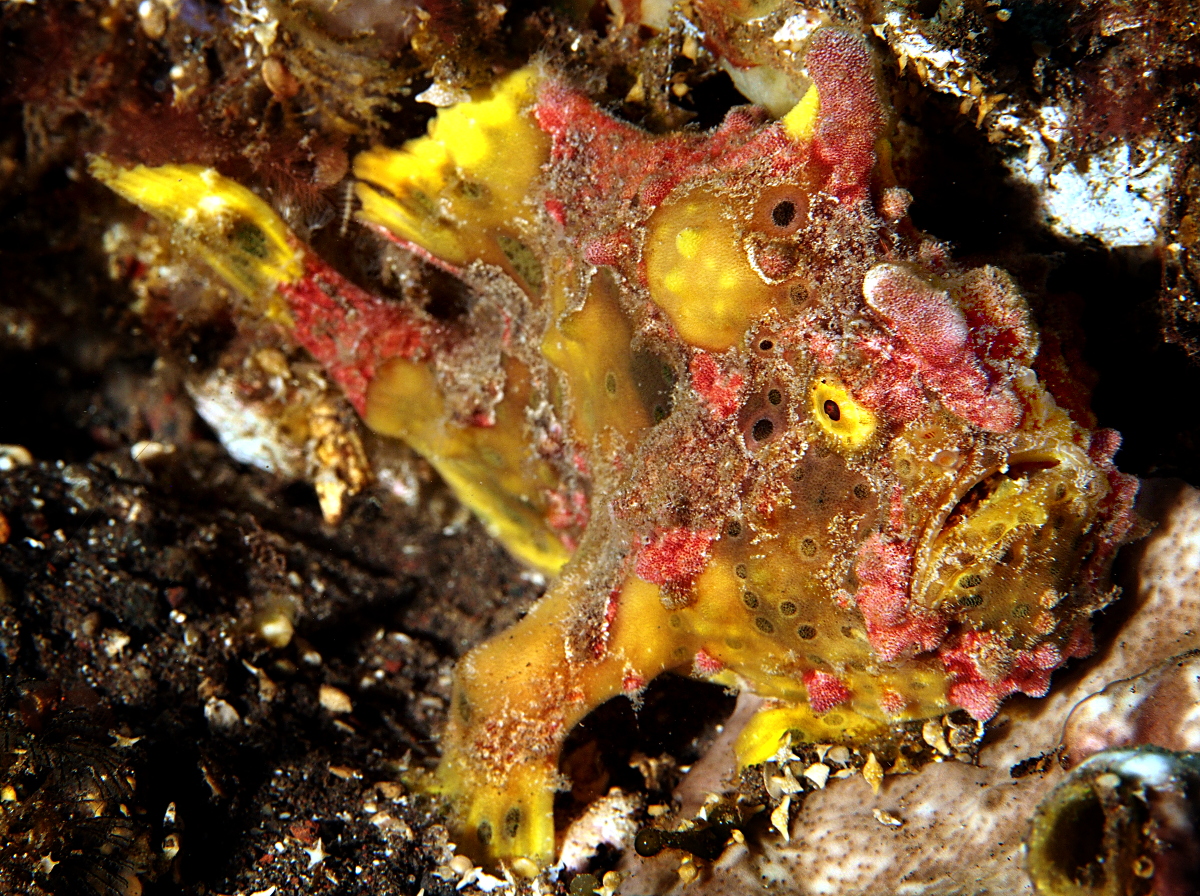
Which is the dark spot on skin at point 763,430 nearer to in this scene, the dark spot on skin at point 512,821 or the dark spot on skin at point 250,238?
the dark spot on skin at point 512,821

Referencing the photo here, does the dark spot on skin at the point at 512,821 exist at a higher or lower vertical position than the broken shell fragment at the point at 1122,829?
lower

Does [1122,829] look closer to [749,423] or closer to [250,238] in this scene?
[749,423]

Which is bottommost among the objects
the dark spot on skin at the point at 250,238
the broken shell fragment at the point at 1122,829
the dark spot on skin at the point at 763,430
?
the dark spot on skin at the point at 250,238

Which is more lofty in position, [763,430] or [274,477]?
[763,430]

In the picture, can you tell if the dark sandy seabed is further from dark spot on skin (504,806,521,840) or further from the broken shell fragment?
the broken shell fragment

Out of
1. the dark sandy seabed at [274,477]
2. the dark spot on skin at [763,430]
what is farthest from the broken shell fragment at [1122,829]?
the dark sandy seabed at [274,477]

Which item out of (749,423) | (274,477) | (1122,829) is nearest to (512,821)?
(749,423)

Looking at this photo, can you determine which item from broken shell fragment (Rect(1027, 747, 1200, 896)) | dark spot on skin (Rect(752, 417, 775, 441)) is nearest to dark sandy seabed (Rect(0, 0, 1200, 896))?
dark spot on skin (Rect(752, 417, 775, 441))

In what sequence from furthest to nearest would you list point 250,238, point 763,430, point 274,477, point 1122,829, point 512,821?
point 274,477 → point 250,238 → point 512,821 → point 763,430 → point 1122,829
